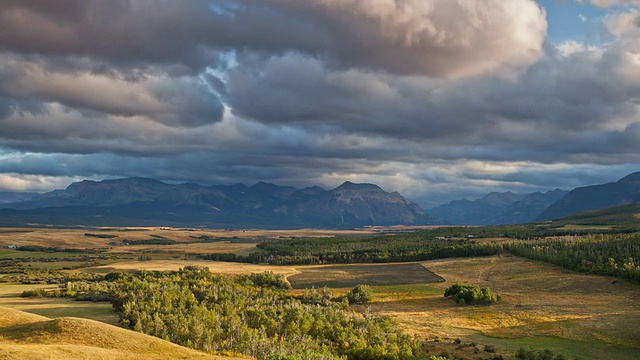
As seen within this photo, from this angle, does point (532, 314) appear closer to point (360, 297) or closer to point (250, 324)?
point (360, 297)

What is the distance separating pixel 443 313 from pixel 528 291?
44890 mm

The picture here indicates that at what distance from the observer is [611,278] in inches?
6826

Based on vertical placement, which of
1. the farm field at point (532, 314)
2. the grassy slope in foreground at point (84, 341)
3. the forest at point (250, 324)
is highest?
the grassy slope in foreground at point (84, 341)

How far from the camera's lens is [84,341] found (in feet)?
182

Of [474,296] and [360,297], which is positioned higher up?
[474,296]

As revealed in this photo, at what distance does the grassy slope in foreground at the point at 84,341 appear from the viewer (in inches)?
1950

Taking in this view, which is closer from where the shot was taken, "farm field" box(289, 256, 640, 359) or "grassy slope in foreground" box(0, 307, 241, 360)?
"grassy slope in foreground" box(0, 307, 241, 360)

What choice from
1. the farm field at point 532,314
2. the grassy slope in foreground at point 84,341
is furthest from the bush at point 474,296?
the grassy slope in foreground at point 84,341

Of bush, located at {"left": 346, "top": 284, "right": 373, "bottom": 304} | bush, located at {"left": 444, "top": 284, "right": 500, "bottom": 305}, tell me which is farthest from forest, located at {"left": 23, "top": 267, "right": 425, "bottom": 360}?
bush, located at {"left": 444, "top": 284, "right": 500, "bottom": 305}

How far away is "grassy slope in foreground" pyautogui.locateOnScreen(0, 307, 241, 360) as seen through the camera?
49531 millimetres

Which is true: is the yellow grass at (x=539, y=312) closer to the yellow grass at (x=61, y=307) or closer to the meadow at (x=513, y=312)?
the meadow at (x=513, y=312)

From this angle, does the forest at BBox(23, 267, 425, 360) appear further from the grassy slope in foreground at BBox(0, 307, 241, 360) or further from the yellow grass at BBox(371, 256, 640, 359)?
the yellow grass at BBox(371, 256, 640, 359)

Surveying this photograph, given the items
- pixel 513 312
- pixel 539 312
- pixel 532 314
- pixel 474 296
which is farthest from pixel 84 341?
pixel 474 296

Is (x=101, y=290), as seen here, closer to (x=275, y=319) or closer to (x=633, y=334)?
(x=275, y=319)
